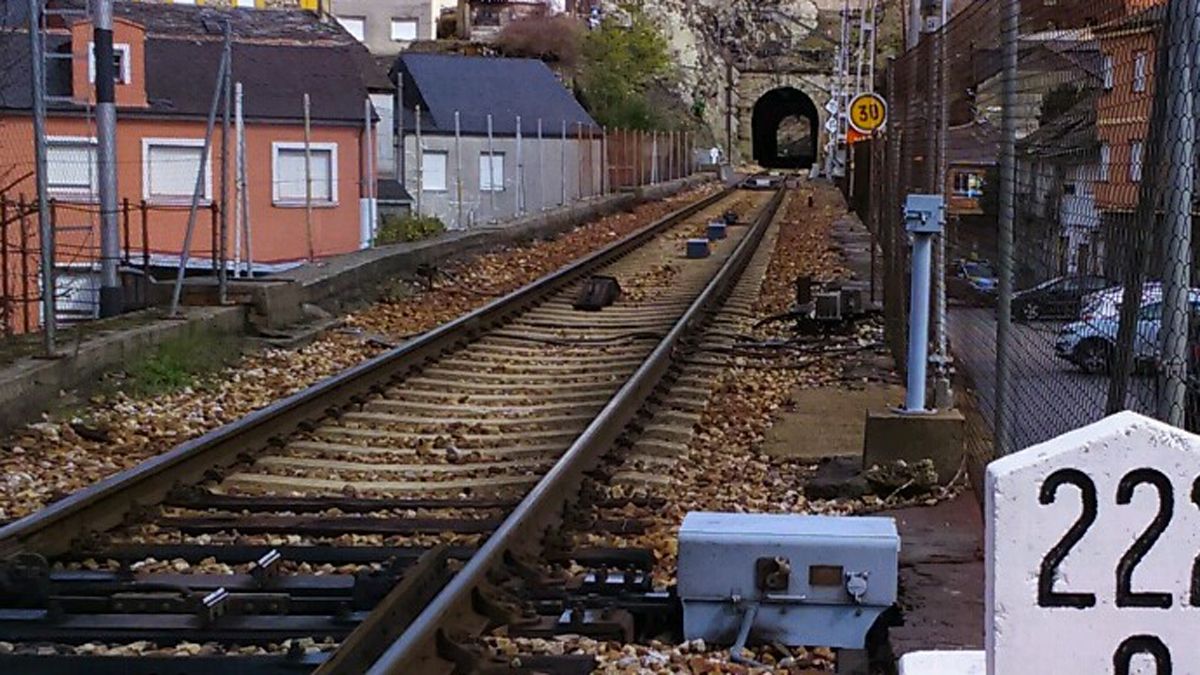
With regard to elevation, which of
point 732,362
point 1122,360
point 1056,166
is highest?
point 1056,166

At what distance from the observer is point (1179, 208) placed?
4219mm

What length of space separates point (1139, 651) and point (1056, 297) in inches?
136

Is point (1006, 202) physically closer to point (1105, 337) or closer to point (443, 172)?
point (1105, 337)

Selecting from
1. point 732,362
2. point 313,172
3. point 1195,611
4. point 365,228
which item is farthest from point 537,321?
point 313,172

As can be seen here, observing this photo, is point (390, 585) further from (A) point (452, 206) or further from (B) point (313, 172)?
(A) point (452, 206)

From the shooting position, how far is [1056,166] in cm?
621

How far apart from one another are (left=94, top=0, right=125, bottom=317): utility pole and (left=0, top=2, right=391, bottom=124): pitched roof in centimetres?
1920

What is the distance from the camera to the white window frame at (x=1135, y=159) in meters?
4.76

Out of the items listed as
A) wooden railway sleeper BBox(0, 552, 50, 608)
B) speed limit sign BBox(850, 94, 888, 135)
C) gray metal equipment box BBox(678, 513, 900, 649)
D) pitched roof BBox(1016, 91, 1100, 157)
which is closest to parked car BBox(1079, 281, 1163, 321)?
pitched roof BBox(1016, 91, 1100, 157)

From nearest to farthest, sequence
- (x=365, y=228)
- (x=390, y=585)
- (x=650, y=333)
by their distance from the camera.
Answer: (x=390, y=585)
(x=650, y=333)
(x=365, y=228)

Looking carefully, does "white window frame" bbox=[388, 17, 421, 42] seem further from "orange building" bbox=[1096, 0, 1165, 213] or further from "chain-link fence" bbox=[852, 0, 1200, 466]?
"orange building" bbox=[1096, 0, 1165, 213]

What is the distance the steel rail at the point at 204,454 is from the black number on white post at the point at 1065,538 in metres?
4.62

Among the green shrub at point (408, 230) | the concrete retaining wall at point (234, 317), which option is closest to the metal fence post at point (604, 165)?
the green shrub at point (408, 230)

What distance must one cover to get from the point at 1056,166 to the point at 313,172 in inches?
1184
